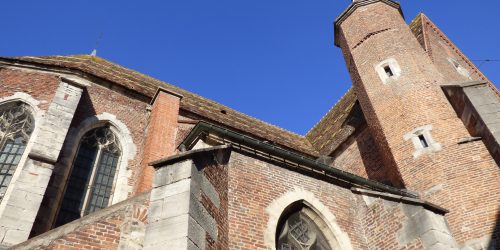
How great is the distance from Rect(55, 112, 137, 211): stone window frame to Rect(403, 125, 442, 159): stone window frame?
24.2 ft

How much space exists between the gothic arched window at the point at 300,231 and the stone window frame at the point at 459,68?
9203mm

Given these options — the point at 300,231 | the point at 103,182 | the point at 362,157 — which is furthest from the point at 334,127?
the point at 103,182

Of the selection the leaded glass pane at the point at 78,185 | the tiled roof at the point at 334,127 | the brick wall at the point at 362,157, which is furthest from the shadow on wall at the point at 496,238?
the leaded glass pane at the point at 78,185

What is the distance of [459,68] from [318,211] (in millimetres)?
9460

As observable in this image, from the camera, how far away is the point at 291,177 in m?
8.70

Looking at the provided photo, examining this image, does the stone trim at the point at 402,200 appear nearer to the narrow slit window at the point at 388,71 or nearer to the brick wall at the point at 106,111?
the narrow slit window at the point at 388,71

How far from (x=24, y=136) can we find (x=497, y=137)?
11.2 meters

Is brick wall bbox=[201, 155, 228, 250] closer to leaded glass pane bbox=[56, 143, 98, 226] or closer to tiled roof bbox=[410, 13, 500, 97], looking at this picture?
leaded glass pane bbox=[56, 143, 98, 226]

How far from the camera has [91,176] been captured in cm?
1047

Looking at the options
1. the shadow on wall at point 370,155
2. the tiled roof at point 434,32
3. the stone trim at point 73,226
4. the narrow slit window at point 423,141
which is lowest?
the stone trim at point 73,226

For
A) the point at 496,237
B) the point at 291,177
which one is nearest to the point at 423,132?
the point at 496,237

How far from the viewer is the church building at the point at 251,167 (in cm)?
627

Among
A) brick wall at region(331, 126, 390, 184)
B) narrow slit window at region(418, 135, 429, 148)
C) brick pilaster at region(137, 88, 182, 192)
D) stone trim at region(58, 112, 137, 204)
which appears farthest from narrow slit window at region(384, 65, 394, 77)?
stone trim at region(58, 112, 137, 204)

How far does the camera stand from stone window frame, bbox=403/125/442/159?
10281 mm
